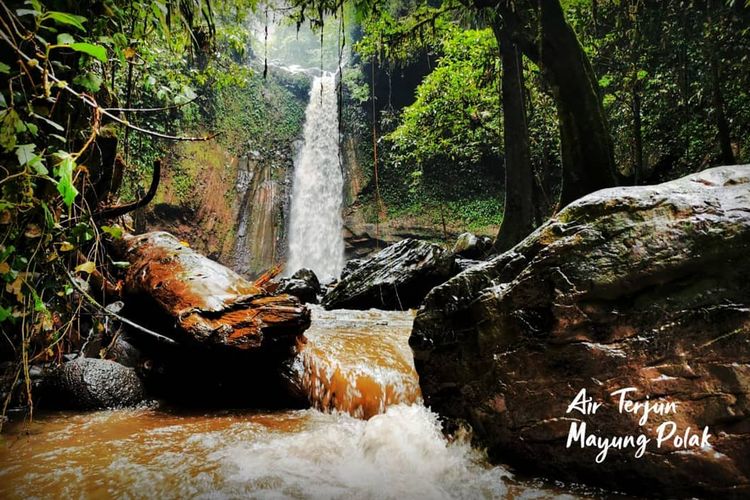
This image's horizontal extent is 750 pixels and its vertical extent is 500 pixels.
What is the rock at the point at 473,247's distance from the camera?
8.89m

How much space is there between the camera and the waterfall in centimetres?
1744

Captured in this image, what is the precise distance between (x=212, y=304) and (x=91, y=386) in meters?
1.11

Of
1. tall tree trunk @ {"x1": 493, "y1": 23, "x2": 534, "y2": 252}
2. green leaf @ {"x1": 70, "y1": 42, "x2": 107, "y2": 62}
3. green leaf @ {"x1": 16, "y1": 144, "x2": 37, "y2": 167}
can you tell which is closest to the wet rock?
tall tree trunk @ {"x1": 493, "y1": 23, "x2": 534, "y2": 252}

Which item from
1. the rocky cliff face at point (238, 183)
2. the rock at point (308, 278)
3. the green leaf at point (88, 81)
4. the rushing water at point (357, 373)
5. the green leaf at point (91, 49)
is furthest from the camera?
the rocky cliff face at point (238, 183)

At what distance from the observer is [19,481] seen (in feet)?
6.23

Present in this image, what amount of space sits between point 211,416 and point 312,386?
806mm

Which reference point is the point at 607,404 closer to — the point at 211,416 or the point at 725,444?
the point at 725,444

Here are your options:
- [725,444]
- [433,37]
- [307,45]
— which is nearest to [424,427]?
[725,444]

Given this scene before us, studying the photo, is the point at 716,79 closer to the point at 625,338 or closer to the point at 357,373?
the point at 625,338

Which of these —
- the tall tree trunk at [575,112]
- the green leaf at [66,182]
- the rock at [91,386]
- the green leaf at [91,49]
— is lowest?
the rock at [91,386]

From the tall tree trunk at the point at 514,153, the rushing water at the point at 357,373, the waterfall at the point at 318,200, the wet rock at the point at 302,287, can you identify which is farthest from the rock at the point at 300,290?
the waterfall at the point at 318,200

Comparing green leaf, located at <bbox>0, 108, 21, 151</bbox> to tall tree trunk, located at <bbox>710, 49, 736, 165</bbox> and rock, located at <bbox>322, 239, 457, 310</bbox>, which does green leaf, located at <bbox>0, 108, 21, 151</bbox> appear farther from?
tall tree trunk, located at <bbox>710, 49, 736, 165</bbox>

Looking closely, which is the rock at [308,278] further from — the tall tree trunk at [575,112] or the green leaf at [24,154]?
the green leaf at [24,154]

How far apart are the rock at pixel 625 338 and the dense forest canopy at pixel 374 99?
1984 millimetres
